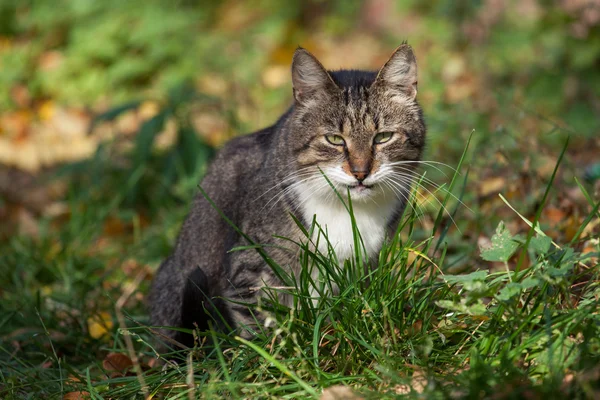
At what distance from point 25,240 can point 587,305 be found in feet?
12.5

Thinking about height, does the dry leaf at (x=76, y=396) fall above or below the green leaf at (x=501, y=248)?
below

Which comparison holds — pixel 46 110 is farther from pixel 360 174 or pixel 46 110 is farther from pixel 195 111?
pixel 360 174

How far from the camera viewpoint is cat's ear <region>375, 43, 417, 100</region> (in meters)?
3.21

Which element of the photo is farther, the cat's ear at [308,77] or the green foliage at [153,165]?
the green foliage at [153,165]

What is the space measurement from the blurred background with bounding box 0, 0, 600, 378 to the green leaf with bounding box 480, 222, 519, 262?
1.56 ft

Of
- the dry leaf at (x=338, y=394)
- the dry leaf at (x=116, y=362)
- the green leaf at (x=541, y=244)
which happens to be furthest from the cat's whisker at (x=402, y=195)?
the dry leaf at (x=116, y=362)

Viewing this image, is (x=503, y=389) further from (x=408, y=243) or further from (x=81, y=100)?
(x=81, y=100)

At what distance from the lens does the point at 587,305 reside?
253cm

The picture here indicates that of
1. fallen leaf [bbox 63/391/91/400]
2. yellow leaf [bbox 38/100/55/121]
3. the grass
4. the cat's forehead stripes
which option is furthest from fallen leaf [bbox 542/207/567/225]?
yellow leaf [bbox 38/100/55/121]

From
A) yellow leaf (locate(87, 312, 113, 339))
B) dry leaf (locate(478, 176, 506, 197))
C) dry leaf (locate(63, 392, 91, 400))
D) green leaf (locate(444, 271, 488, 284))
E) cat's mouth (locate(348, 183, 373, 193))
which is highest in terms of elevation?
cat's mouth (locate(348, 183, 373, 193))

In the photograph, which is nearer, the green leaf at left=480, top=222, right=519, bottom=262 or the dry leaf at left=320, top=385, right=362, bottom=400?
the dry leaf at left=320, top=385, right=362, bottom=400

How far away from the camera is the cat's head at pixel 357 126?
10.3 ft

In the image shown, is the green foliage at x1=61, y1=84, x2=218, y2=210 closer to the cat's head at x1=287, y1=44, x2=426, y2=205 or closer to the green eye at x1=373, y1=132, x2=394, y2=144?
the cat's head at x1=287, y1=44, x2=426, y2=205

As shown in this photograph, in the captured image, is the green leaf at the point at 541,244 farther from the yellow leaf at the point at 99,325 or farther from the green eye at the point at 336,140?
the yellow leaf at the point at 99,325
